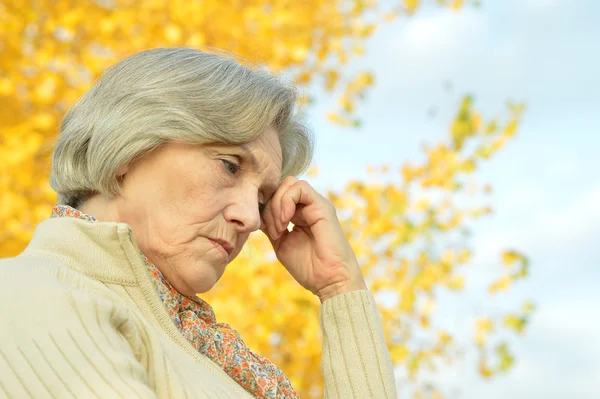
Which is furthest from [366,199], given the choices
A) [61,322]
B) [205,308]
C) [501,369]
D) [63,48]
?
[61,322]

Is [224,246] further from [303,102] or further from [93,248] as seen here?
[303,102]

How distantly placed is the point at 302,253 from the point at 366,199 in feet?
10.3

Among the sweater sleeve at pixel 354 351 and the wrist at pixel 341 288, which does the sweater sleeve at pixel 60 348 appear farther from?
the wrist at pixel 341 288

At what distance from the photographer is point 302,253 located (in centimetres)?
237

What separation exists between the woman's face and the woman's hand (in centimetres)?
34

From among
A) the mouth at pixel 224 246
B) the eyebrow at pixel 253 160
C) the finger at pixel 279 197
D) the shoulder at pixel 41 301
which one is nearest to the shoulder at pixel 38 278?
the shoulder at pixel 41 301

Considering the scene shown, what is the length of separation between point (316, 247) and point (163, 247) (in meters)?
0.64

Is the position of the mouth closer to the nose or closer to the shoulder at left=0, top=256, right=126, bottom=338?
the nose

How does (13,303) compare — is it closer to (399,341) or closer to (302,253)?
(302,253)

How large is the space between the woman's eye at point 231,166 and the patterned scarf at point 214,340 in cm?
28

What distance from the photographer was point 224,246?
1.87 meters

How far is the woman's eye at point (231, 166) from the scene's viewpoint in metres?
1.84

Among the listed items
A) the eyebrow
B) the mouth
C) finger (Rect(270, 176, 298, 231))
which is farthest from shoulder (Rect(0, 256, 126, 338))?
finger (Rect(270, 176, 298, 231))

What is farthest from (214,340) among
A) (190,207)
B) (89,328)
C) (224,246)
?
(89,328)
